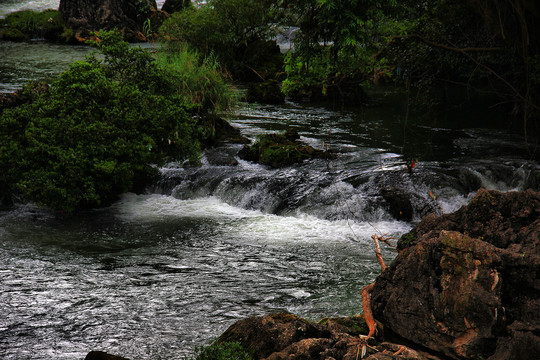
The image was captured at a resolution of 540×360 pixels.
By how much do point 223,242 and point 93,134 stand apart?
3.99 m

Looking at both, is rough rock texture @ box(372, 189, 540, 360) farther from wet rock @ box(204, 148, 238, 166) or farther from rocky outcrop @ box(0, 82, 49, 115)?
rocky outcrop @ box(0, 82, 49, 115)

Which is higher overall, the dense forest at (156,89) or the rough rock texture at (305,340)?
the dense forest at (156,89)

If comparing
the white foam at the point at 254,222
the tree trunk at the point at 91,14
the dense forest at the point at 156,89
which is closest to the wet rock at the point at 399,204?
the white foam at the point at 254,222

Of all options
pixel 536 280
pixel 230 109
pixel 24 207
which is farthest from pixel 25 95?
pixel 536 280

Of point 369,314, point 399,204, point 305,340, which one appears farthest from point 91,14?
point 305,340

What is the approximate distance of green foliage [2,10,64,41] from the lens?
39062 mm

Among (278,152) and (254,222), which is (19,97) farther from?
(254,222)

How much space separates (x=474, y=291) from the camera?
453 centimetres

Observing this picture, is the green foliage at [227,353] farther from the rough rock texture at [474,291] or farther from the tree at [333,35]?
the tree at [333,35]

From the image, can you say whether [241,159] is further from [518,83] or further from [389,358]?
[389,358]

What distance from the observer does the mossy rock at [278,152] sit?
14.7 meters

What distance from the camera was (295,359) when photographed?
442cm

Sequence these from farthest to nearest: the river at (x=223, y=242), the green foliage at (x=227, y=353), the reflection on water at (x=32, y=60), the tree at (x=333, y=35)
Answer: the reflection on water at (x=32, y=60), the tree at (x=333, y=35), the river at (x=223, y=242), the green foliage at (x=227, y=353)

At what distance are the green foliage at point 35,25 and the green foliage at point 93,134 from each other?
28884 mm
